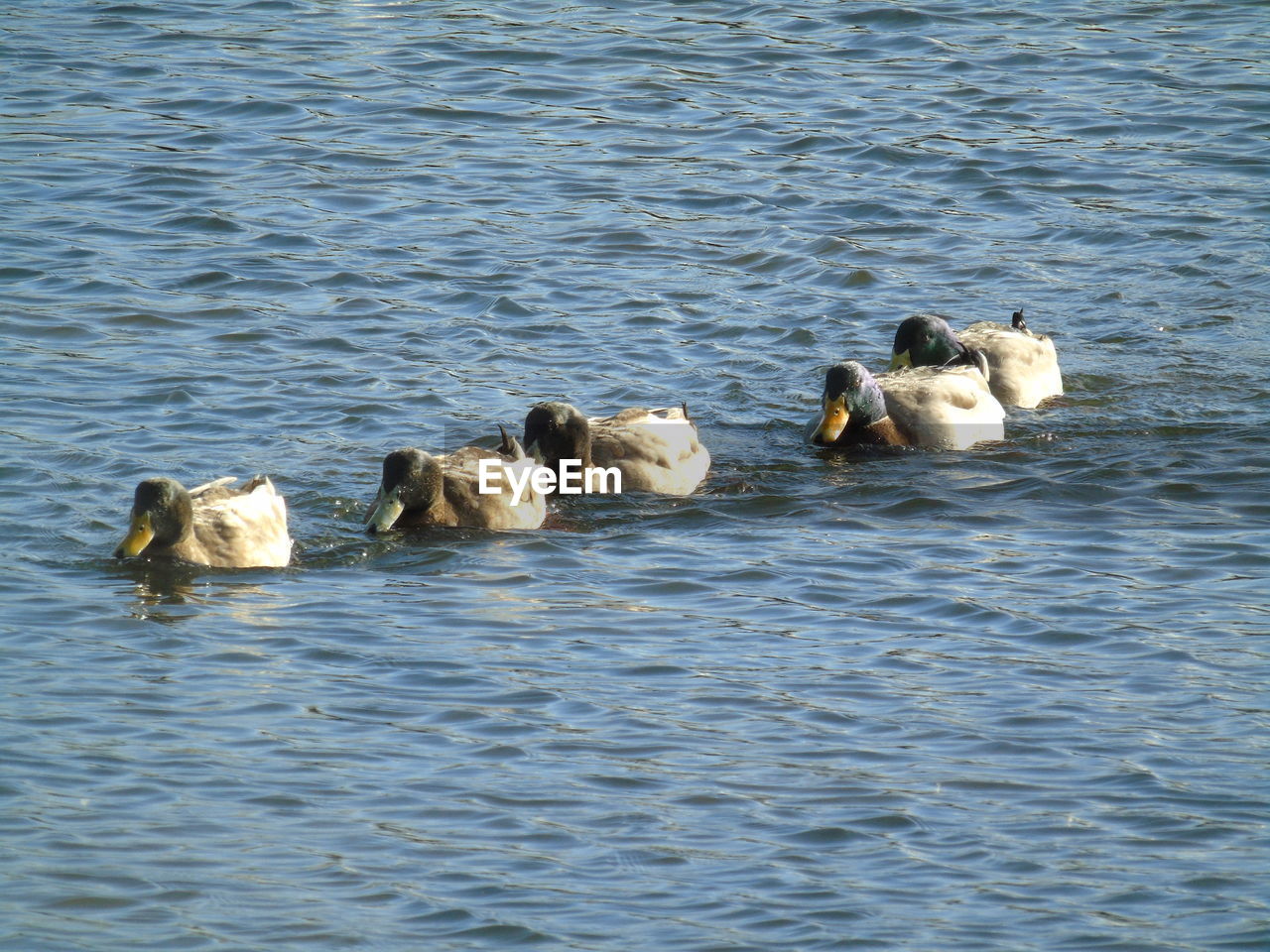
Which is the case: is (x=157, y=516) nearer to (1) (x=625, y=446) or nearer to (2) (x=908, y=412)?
(1) (x=625, y=446)

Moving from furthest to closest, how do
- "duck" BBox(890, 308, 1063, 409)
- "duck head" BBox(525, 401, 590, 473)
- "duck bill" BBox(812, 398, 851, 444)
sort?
"duck" BBox(890, 308, 1063, 409) < "duck bill" BBox(812, 398, 851, 444) < "duck head" BBox(525, 401, 590, 473)

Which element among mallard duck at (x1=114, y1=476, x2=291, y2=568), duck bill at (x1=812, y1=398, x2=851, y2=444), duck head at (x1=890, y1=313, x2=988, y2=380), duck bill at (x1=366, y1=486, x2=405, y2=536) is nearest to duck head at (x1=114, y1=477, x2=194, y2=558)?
mallard duck at (x1=114, y1=476, x2=291, y2=568)

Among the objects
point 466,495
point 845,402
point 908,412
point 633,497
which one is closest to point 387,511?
point 466,495

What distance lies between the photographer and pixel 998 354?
1290cm

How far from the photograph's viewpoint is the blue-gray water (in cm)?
664

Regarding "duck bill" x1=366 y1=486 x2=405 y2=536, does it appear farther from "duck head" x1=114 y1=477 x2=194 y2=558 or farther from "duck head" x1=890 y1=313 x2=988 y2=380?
"duck head" x1=890 y1=313 x2=988 y2=380

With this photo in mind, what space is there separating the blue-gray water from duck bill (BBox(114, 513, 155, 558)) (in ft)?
0.45

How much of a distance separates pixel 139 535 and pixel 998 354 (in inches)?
239

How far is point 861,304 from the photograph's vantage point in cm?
1470

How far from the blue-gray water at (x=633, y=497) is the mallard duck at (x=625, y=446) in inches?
8.2

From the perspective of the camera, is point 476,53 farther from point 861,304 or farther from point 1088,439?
point 1088,439

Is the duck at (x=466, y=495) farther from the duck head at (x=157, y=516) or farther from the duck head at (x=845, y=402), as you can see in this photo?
the duck head at (x=845, y=402)

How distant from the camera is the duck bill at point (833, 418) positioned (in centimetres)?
1194

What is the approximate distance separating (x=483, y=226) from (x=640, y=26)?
21.5ft
